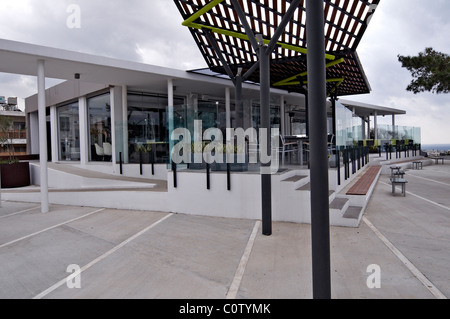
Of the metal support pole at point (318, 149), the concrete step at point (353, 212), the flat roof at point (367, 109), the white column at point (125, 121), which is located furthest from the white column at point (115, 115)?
the flat roof at point (367, 109)

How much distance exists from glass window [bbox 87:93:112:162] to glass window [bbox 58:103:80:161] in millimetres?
1285

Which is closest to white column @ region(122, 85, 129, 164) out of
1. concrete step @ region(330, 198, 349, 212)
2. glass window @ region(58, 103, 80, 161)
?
glass window @ region(58, 103, 80, 161)

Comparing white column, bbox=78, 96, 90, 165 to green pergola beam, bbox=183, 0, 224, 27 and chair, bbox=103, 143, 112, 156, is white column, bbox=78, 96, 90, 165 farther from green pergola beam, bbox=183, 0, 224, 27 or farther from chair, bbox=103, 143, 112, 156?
green pergola beam, bbox=183, 0, 224, 27

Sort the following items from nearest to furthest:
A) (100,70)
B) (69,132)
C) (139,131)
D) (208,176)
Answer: (208,176), (100,70), (139,131), (69,132)

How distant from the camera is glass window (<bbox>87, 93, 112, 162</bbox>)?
41.0ft

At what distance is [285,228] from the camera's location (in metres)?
5.47

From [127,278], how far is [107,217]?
3775 mm

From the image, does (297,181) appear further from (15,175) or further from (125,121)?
(15,175)

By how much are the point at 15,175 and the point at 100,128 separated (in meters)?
3.95

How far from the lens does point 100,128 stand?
510 inches

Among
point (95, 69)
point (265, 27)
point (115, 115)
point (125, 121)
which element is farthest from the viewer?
point (115, 115)

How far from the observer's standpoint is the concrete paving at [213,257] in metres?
3.15

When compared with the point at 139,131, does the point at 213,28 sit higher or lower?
higher

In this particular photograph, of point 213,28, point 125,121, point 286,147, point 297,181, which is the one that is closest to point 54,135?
point 125,121
